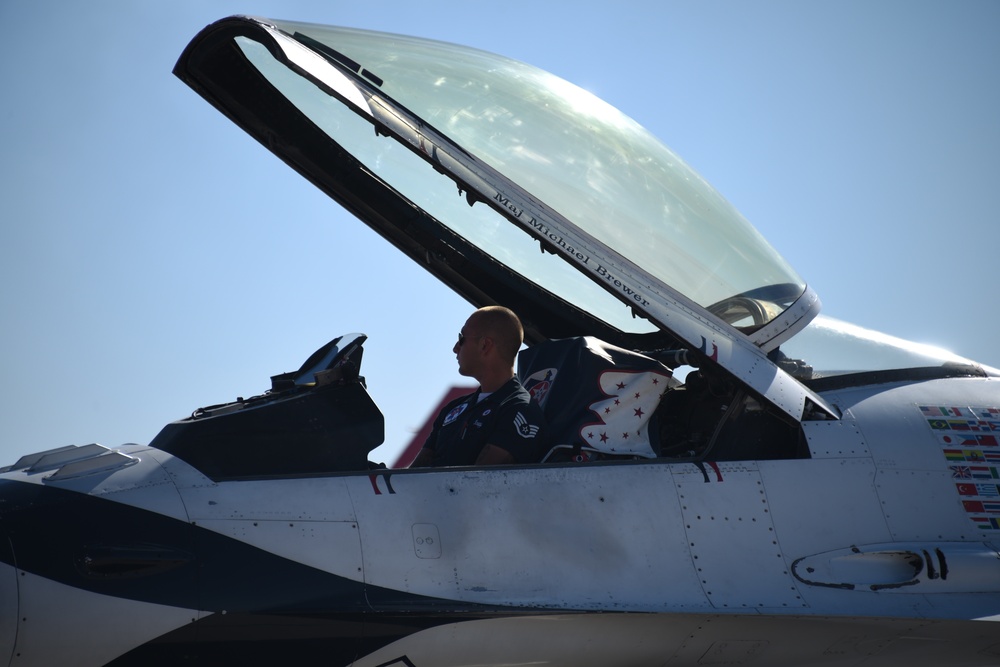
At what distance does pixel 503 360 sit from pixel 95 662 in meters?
2.16

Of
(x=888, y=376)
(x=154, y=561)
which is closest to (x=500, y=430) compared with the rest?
(x=154, y=561)

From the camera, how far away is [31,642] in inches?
112

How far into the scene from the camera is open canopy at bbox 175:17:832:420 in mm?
3908

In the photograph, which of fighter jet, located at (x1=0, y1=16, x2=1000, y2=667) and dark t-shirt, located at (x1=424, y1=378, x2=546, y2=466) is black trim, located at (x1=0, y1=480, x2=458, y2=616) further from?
dark t-shirt, located at (x1=424, y1=378, x2=546, y2=466)

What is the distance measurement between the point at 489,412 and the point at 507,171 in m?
1.07

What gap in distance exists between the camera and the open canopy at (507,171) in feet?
12.8

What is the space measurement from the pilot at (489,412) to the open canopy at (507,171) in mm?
518

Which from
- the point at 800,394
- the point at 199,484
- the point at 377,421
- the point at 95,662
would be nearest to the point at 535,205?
the point at 377,421

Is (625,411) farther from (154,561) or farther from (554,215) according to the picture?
(154,561)

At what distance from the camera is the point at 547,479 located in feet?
12.0

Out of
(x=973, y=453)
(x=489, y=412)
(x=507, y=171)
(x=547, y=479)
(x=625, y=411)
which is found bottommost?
(x=973, y=453)

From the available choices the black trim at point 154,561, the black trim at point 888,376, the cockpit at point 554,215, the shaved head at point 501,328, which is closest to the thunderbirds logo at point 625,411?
the cockpit at point 554,215

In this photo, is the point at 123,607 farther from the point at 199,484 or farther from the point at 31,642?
the point at 199,484

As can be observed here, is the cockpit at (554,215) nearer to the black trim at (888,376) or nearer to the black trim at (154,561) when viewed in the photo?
the black trim at (888,376)
